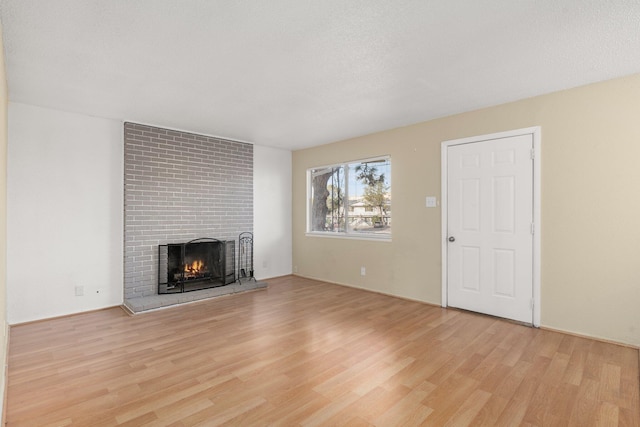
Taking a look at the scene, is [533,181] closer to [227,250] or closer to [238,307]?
[238,307]

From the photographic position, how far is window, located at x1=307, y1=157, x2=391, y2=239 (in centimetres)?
501

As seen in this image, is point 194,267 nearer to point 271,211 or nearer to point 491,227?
point 271,211

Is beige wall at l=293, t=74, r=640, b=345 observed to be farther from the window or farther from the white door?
the window

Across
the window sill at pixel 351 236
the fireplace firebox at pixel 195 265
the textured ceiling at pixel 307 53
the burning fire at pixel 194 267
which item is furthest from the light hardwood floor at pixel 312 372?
the textured ceiling at pixel 307 53

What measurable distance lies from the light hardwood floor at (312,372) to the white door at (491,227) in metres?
0.29

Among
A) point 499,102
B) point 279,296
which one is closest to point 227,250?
point 279,296

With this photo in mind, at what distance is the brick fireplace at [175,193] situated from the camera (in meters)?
4.39

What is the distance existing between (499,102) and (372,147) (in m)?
1.87

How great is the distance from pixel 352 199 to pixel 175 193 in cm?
280

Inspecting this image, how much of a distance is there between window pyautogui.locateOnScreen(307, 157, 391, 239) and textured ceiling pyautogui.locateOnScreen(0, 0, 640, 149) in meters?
1.37

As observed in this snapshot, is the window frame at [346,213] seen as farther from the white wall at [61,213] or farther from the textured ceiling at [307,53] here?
the white wall at [61,213]

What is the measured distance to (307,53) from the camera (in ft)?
8.22

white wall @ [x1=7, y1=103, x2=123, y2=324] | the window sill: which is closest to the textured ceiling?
white wall @ [x1=7, y1=103, x2=123, y2=324]

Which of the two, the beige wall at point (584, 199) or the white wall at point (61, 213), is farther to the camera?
the white wall at point (61, 213)
